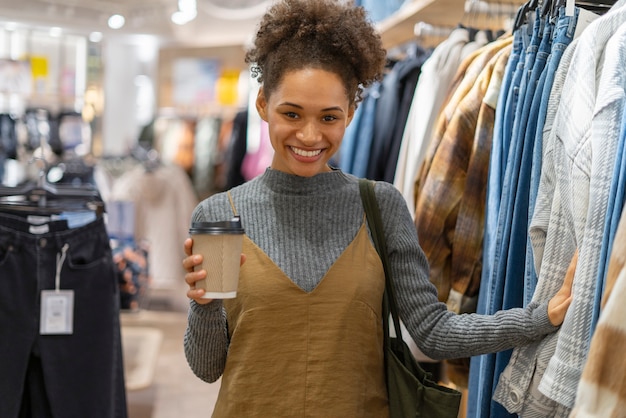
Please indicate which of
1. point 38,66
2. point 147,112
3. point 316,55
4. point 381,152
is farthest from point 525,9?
point 147,112

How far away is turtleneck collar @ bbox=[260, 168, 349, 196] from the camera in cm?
174

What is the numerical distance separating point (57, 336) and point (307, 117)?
1.31 metres

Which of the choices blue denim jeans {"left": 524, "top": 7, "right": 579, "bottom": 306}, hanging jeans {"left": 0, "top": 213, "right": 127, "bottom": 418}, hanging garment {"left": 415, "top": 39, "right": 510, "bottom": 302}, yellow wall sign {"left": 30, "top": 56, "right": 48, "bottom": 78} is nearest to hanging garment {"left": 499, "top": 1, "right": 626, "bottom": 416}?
blue denim jeans {"left": 524, "top": 7, "right": 579, "bottom": 306}

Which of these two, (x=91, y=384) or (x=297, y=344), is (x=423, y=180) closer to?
(x=297, y=344)

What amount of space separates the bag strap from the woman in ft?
0.05

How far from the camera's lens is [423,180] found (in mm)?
2492

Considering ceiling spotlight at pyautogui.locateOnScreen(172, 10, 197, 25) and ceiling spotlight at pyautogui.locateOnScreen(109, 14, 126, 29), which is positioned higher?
ceiling spotlight at pyautogui.locateOnScreen(172, 10, 197, 25)

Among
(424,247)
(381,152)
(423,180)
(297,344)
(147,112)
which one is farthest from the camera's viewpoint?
(147,112)

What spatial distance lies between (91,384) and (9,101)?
18.5 feet

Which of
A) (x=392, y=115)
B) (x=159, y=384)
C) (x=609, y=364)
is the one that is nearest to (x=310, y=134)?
(x=609, y=364)

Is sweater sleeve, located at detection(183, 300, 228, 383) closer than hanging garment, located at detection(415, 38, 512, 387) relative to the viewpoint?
Yes

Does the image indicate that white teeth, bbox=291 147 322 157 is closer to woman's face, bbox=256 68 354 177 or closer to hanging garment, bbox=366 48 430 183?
woman's face, bbox=256 68 354 177

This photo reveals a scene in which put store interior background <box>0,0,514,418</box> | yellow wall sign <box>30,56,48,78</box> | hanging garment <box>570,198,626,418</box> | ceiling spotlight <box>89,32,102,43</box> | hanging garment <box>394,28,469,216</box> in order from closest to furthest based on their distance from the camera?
hanging garment <box>570,198,626,418</box> → hanging garment <box>394,28,469,216</box> → store interior background <box>0,0,514,418</box> → yellow wall sign <box>30,56,48,78</box> → ceiling spotlight <box>89,32,102,43</box>

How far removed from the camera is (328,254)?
66.2 inches
